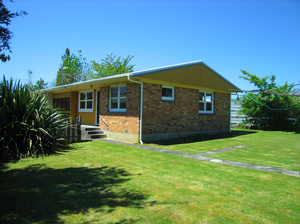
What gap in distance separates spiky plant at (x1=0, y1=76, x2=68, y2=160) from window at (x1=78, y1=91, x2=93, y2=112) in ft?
22.7

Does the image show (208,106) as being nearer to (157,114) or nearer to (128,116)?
(157,114)

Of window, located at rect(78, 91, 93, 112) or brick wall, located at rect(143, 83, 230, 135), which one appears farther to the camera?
window, located at rect(78, 91, 93, 112)

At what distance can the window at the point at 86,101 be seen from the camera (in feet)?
51.3

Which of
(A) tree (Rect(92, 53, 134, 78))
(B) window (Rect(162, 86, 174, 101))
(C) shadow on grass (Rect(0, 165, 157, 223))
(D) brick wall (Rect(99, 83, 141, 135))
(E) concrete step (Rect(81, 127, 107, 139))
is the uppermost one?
(A) tree (Rect(92, 53, 134, 78))

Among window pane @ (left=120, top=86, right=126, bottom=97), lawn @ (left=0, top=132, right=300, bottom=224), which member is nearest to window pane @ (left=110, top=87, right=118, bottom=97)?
window pane @ (left=120, top=86, right=126, bottom=97)

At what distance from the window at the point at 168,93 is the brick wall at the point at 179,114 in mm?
263

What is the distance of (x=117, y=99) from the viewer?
40.5 ft

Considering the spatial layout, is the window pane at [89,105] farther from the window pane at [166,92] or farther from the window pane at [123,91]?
the window pane at [166,92]

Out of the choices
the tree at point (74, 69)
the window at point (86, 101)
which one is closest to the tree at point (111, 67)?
the tree at point (74, 69)

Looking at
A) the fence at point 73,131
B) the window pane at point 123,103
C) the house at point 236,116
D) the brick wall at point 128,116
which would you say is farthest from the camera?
the house at point 236,116

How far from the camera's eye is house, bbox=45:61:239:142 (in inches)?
428

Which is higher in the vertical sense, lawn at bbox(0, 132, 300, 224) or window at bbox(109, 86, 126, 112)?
window at bbox(109, 86, 126, 112)

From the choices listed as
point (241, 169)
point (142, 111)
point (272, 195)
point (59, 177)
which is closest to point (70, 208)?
point (59, 177)

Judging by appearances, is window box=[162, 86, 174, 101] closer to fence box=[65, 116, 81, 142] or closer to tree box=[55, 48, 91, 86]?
fence box=[65, 116, 81, 142]
